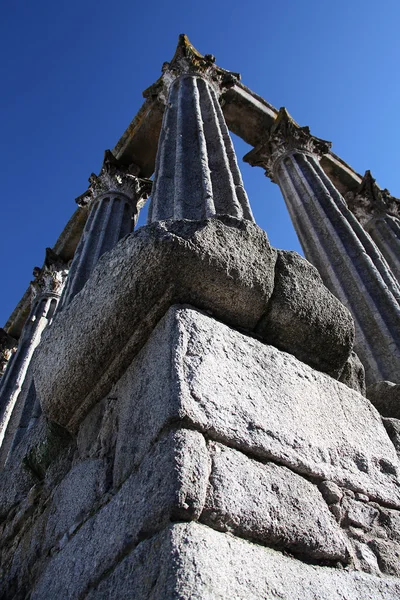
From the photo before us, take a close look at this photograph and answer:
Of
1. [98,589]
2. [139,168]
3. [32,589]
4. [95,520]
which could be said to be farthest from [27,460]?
[139,168]

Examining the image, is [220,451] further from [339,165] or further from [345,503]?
[339,165]

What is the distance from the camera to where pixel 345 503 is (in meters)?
1.78

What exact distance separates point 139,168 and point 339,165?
4549 millimetres

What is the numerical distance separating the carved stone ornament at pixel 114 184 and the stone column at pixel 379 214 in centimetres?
416

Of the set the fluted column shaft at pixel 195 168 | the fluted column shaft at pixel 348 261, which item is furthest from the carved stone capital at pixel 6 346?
the fluted column shaft at pixel 195 168

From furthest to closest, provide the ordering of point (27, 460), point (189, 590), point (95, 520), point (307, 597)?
point (27, 460) → point (95, 520) → point (307, 597) → point (189, 590)

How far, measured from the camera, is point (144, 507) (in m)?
1.42

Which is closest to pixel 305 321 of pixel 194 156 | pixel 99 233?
pixel 194 156

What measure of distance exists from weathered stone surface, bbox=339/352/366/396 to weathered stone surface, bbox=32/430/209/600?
4.01 feet

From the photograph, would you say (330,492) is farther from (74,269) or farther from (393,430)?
(74,269)

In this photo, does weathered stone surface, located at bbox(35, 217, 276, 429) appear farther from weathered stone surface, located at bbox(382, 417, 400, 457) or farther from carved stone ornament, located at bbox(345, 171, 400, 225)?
carved stone ornament, located at bbox(345, 171, 400, 225)

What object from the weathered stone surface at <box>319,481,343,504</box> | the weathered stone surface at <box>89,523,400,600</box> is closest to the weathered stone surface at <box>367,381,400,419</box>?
the weathered stone surface at <box>319,481,343,504</box>

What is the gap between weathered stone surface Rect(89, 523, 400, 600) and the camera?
1178 millimetres

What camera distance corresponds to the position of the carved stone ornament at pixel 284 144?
28.7ft
